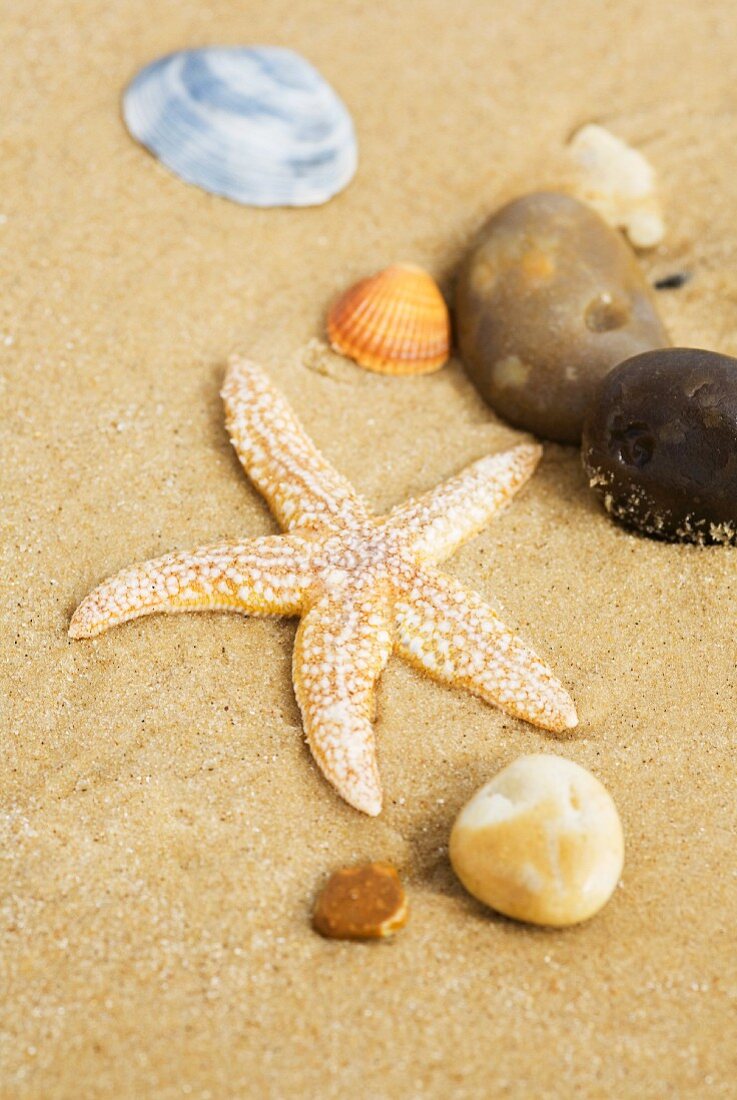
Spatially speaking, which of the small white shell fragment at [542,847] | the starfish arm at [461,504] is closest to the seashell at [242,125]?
the starfish arm at [461,504]

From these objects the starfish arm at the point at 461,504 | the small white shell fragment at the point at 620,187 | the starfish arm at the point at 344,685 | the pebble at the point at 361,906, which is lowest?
the pebble at the point at 361,906

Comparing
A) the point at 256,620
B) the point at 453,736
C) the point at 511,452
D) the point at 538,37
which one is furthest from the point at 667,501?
the point at 538,37

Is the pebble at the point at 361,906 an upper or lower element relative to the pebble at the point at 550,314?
lower

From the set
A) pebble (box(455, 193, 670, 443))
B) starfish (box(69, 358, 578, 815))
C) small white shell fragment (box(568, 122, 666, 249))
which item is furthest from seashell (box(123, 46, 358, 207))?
starfish (box(69, 358, 578, 815))

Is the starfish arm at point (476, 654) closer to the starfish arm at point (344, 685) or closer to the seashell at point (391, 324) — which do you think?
the starfish arm at point (344, 685)

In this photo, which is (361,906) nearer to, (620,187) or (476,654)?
(476,654)
